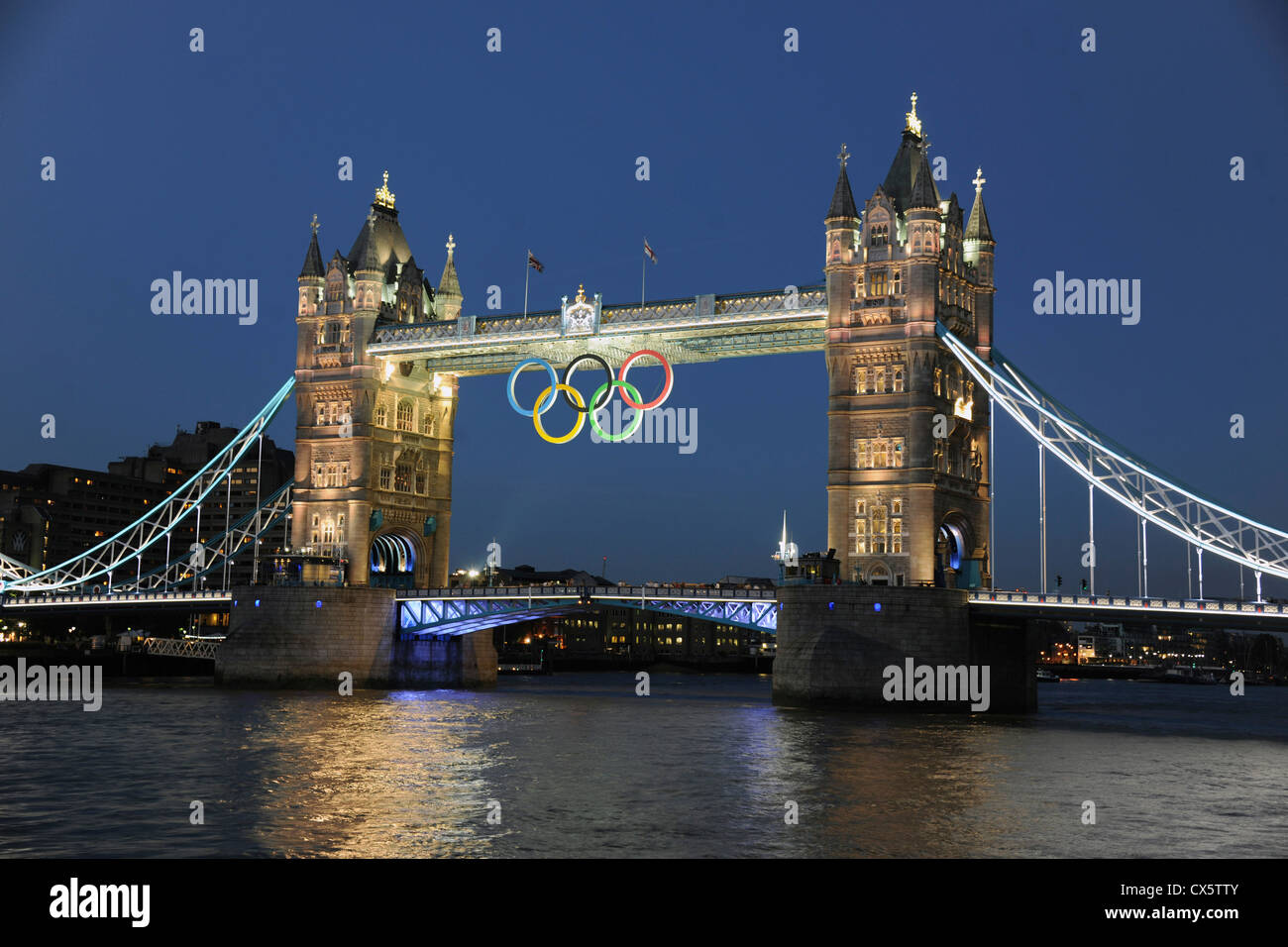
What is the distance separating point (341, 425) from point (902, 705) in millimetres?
40983

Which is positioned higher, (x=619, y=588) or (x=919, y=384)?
(x=919, y=384)

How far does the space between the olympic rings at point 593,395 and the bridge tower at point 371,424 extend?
987cm

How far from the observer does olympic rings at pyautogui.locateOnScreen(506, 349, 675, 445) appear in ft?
239

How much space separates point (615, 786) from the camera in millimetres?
33656

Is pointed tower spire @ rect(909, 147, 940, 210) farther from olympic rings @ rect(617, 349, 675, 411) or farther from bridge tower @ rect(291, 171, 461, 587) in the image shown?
bridge tower @ rect(291, 171, 461, 587)

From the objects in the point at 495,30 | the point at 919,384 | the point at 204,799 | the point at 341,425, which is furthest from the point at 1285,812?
the point at 341,425

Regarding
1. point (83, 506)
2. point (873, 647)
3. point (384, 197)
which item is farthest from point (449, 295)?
point (83, 506)

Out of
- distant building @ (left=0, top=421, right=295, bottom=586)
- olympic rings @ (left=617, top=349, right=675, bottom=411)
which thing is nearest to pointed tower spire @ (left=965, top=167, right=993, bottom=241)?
olympic rings @ (left=617, top=349, right=675, bottom=411)

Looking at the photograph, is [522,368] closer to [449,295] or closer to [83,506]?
[449,295]

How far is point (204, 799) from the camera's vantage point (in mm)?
29984

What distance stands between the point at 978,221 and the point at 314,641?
43.7 m
